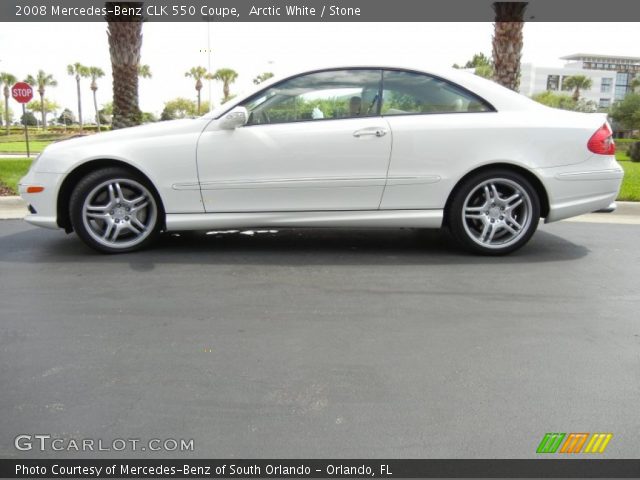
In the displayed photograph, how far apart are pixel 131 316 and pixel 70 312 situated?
41 centimetres

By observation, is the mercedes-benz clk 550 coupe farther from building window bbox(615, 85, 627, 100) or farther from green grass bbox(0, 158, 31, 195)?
building window bbox(615, 85, 627, 100)

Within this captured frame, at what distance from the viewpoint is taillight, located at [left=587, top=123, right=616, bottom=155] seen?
514cm

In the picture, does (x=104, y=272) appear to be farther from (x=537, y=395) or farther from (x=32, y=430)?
(x=537, y=395)

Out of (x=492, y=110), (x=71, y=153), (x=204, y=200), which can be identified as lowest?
(x=204, y=200)

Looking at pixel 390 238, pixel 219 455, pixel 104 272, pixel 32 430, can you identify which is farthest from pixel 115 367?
pixel 390 238

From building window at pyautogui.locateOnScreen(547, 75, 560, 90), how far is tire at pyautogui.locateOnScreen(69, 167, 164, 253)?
129 metres

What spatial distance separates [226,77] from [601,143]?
8863 cm

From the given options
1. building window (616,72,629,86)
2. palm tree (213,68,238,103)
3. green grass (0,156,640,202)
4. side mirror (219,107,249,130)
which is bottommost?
green grass (0,156,640,202)

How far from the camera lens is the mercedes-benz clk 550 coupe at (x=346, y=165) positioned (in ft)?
16.6

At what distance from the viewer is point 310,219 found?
514 centimetres

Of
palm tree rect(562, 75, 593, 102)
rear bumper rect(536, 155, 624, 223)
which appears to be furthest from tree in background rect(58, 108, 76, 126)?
rear bumper rect(536, 155, 624, 223)

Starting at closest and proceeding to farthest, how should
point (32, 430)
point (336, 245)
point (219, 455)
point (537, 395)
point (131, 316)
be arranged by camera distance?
1. point (219, 455)
2. point (32, 430)
3. point (537, 395)
4. point (131, 316)
5. point (336, 245)

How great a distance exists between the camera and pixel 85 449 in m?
2.25

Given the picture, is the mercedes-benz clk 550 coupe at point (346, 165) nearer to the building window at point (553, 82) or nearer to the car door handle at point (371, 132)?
the car door handle at point (371, 132)
